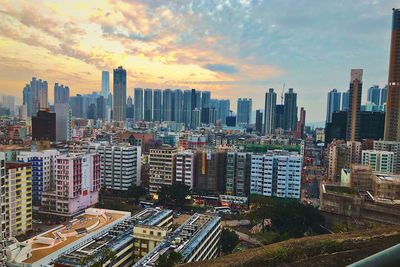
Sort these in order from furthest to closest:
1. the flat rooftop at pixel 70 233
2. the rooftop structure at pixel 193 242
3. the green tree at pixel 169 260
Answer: the flat rooftop at pixel 70 233 < the rooftop structure at pixel 193 242 < the green tree at pixel 169 260

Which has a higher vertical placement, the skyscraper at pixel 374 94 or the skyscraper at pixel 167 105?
the skyscraper at pixel 374 94

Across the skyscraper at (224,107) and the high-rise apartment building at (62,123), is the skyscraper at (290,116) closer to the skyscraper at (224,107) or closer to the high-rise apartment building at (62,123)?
the skyscraper at (224,107)

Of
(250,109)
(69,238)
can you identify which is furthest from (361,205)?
(250,109)

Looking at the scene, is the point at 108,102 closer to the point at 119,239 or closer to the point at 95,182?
the point at 95,182

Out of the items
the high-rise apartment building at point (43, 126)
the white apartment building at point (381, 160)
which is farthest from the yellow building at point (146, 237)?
the high-rise apartment building at point (43, 126)

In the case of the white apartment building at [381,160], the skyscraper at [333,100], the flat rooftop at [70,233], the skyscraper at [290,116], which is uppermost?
the skyscraper at [333,100]

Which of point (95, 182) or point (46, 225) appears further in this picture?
point (95, 182)

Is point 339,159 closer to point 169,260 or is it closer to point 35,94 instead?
point 169,260
